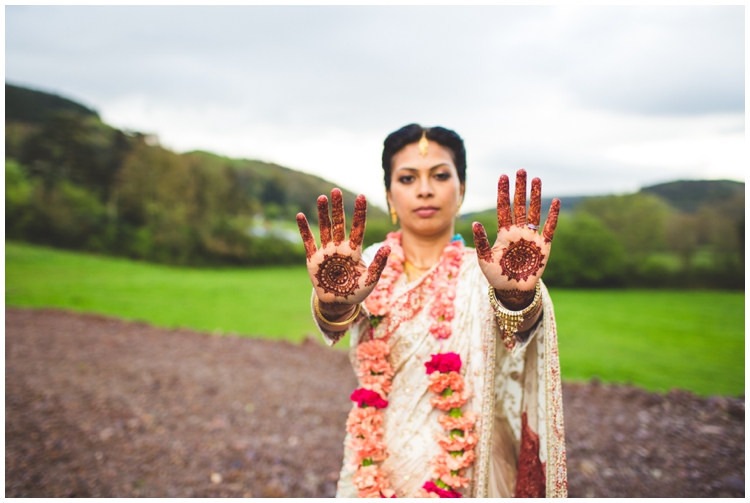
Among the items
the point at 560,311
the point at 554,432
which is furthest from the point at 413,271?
the point at 560,311

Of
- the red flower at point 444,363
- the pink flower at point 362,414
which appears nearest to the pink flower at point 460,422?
the red flower at point 444,363

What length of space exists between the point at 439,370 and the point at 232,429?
404cm

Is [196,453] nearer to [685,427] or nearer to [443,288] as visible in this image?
[443,288]

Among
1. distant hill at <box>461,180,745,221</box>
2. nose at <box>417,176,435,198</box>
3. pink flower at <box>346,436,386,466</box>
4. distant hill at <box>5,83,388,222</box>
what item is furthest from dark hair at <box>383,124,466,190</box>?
distant hill at <box>5,83,388,222</box>

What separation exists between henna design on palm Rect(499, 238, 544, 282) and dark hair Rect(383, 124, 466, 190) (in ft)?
2.61

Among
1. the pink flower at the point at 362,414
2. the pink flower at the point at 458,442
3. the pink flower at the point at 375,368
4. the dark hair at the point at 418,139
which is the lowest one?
the pink flower at the point at 458,442

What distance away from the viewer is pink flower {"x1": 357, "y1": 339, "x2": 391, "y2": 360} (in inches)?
82.1

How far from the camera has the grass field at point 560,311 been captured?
7098 millimetres

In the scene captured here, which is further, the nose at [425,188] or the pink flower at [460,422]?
the nose at [425,188]

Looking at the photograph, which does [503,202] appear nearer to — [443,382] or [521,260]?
[521,260]

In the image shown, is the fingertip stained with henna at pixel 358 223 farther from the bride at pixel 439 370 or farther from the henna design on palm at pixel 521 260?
the henna design on palm at pixel 521 260

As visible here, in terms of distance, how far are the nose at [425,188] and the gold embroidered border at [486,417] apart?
2.14ft

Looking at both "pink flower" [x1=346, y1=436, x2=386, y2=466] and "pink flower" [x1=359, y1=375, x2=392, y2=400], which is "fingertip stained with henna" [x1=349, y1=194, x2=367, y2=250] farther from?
"pink flower" [x1=346, y1=436, x2=386, y2=466]

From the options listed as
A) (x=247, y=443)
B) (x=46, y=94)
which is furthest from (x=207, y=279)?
(x=46, y=94)
